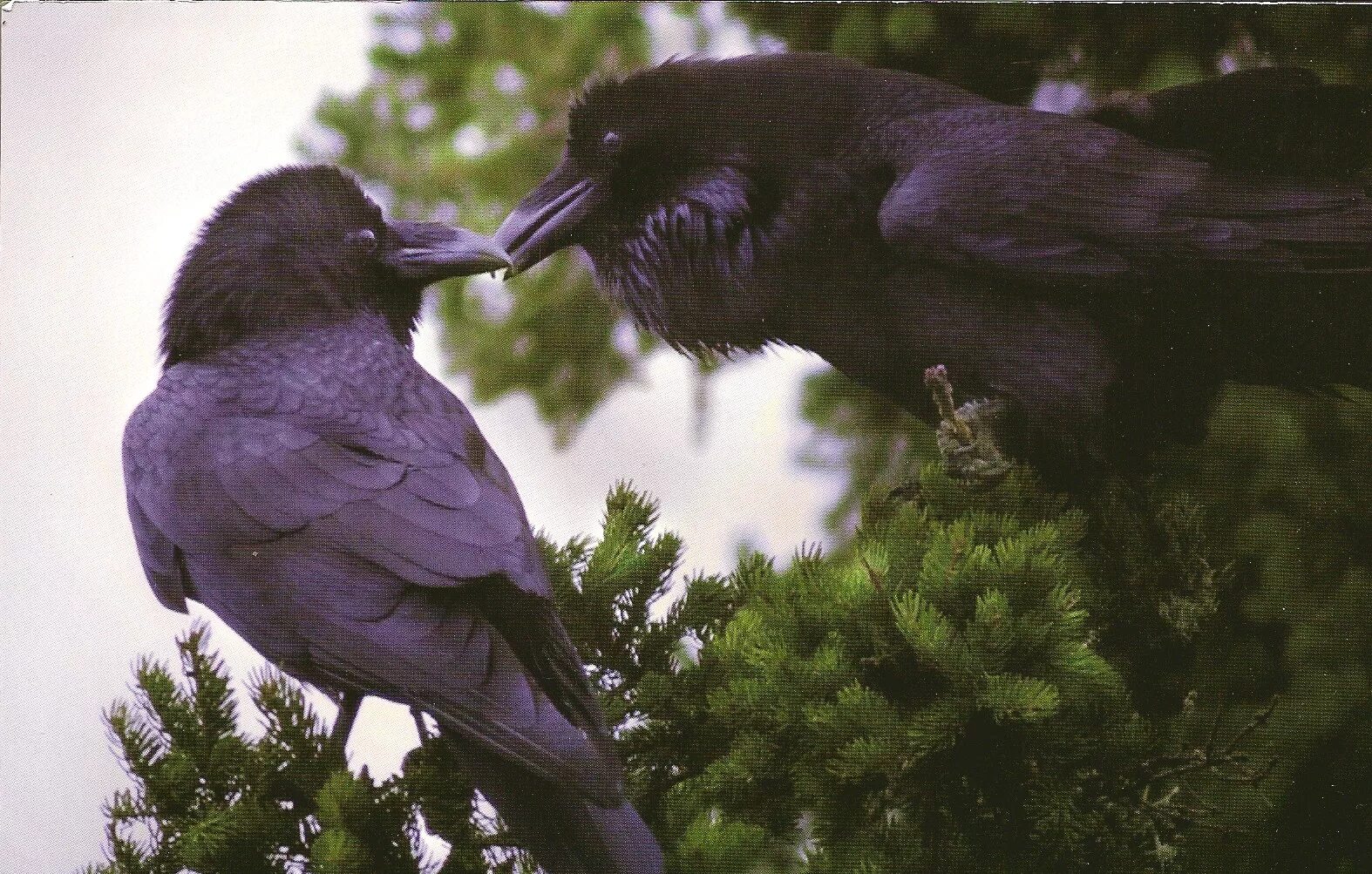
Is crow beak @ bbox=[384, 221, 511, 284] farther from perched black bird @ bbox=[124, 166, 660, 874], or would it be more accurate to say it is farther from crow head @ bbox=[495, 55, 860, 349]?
crow head @ bbox=[495, 55, 860, 349]

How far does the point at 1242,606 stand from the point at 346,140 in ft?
5.24

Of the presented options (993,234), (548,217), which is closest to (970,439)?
(993,234)

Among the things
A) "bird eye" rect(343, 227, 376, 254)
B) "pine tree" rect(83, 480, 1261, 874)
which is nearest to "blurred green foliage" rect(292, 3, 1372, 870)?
"bird eye" rect(343, 227, 376, 254)

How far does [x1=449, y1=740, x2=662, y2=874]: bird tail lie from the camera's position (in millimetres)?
1316

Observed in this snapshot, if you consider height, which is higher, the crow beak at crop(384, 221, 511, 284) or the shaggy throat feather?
the crow beak at crop(384, 221, 511, 284)

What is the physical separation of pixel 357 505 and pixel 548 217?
2.34ft

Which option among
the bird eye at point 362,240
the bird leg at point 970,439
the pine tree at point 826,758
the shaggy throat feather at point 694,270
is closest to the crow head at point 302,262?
the bird eye at point 362,240

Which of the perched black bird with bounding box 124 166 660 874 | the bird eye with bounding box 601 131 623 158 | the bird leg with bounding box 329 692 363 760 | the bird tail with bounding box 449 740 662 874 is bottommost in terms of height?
the bird tail with bounding box 449 740 662 874

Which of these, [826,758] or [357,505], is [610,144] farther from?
[826,758]

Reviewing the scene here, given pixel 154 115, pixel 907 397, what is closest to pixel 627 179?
pixel 907 397

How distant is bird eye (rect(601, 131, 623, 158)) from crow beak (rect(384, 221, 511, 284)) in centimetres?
26

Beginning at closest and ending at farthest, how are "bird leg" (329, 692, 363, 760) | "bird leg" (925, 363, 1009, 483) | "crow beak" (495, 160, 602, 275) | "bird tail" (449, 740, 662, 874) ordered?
"bird tail" (449, 740, 662, 874)
"bird leg" (329, 692, 363, 760)
"bird leg" (925, 363, 1009, 483)
"crow beak" (495, 160, 602, 275)

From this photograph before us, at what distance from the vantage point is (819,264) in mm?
1996

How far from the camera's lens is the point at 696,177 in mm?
2057
